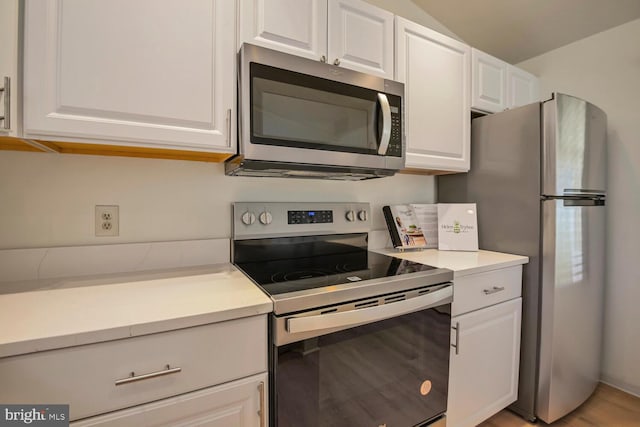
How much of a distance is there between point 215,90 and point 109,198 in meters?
0.62

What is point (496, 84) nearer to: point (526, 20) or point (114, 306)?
point (526, 20)

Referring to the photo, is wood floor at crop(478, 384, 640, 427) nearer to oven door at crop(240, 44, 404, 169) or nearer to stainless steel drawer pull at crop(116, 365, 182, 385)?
oven door at crop(240, 44, 404, 169)

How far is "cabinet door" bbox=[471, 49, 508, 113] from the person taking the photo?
182 centimetres

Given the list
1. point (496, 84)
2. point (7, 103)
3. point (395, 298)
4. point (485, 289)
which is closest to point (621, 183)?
point (496, 84)

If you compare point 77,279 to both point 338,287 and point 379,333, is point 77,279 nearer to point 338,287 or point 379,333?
point 338,287

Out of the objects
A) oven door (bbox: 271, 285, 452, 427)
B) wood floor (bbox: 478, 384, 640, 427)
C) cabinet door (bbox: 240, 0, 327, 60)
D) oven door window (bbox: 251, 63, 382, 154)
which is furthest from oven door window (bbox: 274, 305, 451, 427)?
cabinet door (bbox: 240, 0, 327, 60)

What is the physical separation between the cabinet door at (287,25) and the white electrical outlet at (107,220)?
2.79 feet

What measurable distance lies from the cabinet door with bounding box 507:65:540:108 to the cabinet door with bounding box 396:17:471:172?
47cm

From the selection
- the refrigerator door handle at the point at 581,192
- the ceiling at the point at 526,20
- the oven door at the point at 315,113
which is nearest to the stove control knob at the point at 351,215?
the oven door at the point at 315,113

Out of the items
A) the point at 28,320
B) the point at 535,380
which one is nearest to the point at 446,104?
the point at 535,380

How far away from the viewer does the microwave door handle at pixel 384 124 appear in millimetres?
1332

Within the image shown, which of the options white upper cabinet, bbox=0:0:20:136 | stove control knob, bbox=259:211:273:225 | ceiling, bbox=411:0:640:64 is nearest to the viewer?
white upper cabinet, bbox=0:0:20:136

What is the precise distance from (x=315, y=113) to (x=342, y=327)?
826 millimetres

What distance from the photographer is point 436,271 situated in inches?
50.0
